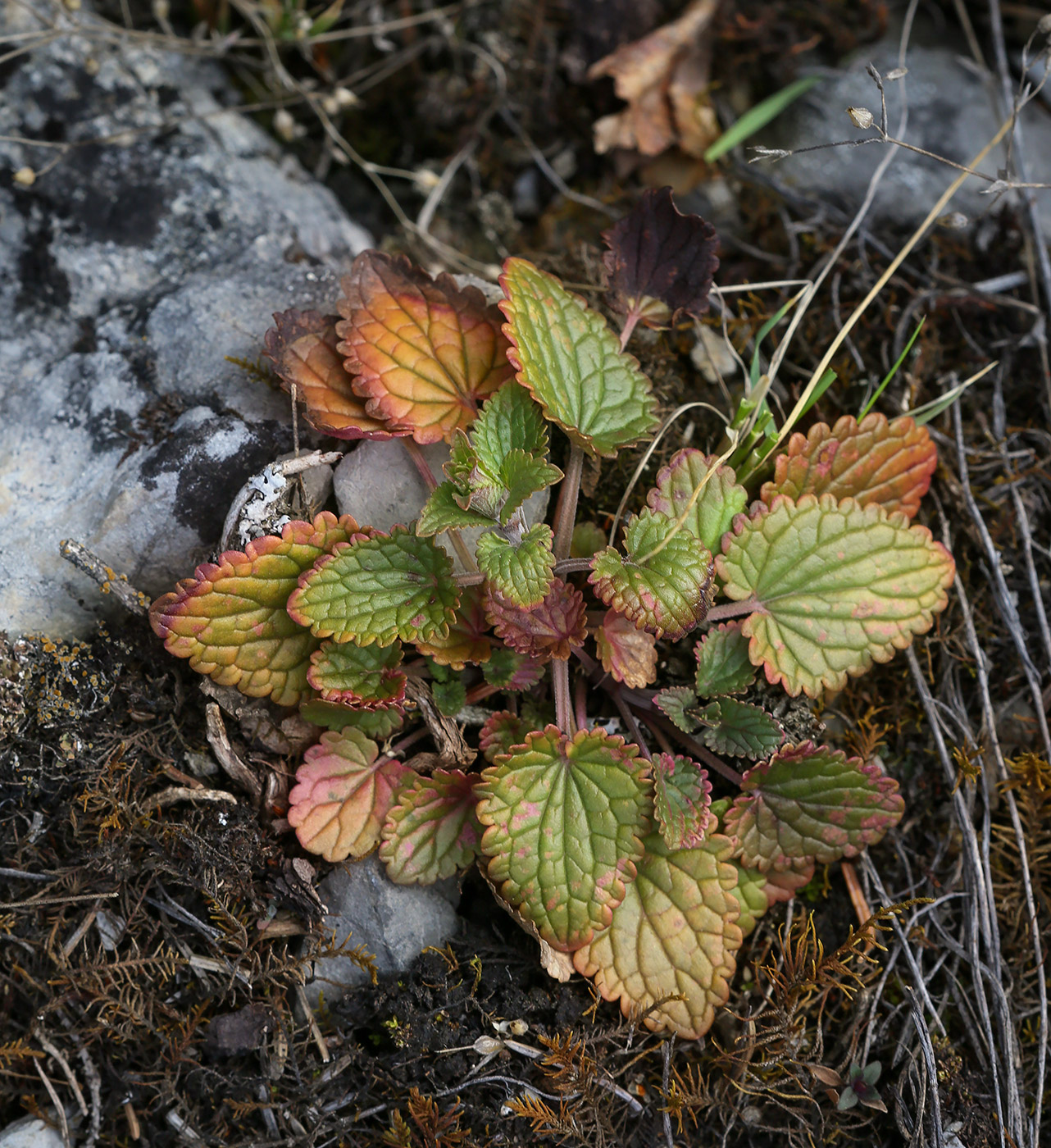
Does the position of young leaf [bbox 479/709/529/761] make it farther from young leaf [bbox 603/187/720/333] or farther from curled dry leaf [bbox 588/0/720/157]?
curled dry leaf [bbox 588/0/720/157]

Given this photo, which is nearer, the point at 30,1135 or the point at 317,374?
the point at 30,1135

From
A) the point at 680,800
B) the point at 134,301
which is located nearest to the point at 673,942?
the point at 680,800

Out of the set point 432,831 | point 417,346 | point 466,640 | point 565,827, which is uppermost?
point 417,346

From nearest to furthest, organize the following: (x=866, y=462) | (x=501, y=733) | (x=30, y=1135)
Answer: (x=30, y=1135)
(x=501, y=733)
(x=866, y=462)

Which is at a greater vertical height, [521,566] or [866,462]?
[866,462]

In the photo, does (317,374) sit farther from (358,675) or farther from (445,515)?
(358,675)

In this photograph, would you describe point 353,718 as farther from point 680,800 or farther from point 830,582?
point 830,582

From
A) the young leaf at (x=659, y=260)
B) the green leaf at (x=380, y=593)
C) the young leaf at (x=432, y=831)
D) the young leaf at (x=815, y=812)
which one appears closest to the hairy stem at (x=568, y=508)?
the green leaf at (x=380, y=593)

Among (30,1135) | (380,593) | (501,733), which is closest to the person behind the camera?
(30,1135)
